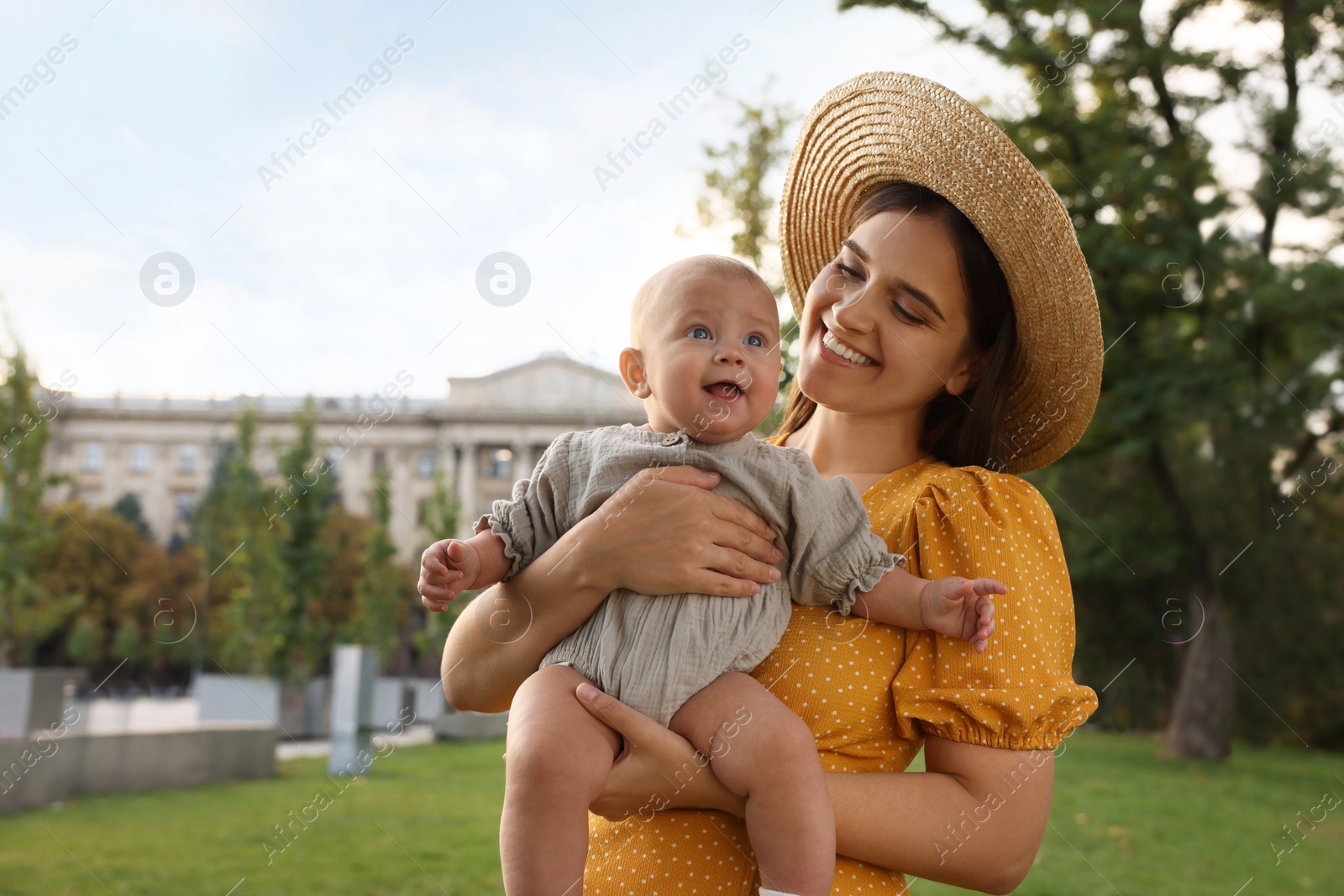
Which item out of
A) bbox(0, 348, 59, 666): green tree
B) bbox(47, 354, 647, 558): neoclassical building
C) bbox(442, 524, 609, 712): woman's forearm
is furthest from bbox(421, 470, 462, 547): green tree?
bbox(442, 524, 609, 712): woman's forearm

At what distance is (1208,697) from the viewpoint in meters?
12.6

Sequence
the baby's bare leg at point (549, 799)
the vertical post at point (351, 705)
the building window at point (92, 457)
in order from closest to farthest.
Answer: the baby's bare leg at point (549, 799), the vertical post at point (351, 705), the building window at point (92, 457)

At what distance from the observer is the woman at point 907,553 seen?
1.50 meters

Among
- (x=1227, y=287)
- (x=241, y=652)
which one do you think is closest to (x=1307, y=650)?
(x=1227, y=287)

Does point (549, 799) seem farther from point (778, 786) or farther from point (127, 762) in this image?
point (127, 762)

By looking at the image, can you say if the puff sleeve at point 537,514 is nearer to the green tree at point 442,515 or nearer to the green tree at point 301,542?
the green tree at point 301,542

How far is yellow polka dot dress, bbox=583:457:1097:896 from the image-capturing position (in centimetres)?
151

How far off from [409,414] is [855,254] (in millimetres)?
38886

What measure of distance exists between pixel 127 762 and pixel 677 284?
10204 millimetres

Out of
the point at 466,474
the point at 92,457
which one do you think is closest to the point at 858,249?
the point at 466,474

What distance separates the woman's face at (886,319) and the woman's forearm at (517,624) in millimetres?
580

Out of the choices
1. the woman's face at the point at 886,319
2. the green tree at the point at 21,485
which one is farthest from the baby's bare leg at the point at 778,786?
the green tree at the point at 21,485

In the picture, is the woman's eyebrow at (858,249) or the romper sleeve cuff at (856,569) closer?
the romper sleeve cuff at (856,569)

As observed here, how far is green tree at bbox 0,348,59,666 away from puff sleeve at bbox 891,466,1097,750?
12.4 m
